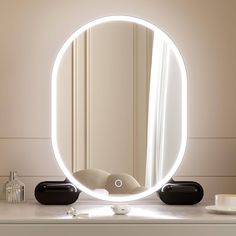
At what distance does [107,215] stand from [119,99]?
0.45 meters

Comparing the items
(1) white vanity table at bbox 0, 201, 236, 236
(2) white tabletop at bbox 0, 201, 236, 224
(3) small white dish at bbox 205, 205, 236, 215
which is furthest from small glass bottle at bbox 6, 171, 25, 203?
(3) small white dish at bbox 205, 205, 236, 215

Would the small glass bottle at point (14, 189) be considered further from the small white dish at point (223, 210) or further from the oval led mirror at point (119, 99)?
the small white dish at point (223, 210)

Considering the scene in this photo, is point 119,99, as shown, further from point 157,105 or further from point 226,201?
point 226,201

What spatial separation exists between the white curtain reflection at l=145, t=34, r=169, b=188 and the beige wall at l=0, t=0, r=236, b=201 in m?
0.08

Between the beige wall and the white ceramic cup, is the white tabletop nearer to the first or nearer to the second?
the white ceramic cup

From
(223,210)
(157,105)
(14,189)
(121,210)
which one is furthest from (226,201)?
(14,189)

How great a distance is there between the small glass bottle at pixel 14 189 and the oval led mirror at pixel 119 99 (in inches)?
5.1

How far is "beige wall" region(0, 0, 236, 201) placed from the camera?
1.66 meters

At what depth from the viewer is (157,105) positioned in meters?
1.64
